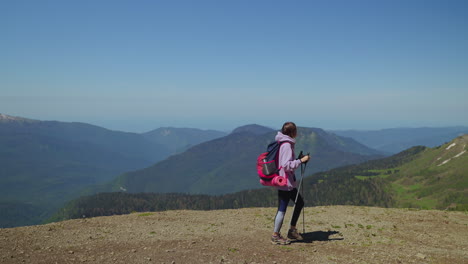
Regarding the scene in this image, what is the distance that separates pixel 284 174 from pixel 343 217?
11.5 metres

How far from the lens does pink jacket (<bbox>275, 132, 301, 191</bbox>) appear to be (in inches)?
489

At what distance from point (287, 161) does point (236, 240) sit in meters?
5.26

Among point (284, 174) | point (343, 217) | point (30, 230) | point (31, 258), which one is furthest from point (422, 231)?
point (30, 230)

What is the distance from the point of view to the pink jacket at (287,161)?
12.4m

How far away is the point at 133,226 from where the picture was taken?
18.6 m

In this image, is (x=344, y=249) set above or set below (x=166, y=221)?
above

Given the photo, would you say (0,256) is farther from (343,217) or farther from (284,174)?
(343,217)

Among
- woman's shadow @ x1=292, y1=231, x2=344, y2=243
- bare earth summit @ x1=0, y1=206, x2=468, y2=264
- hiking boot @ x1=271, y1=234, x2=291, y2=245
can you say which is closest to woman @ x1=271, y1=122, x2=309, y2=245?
hiking boot @ x1=271, y1=234, x2=291, y2=245

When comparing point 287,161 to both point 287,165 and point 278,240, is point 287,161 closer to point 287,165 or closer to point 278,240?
point 287,165

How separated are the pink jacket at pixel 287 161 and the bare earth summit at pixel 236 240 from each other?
120 inches

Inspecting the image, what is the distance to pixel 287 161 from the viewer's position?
12.5 metres

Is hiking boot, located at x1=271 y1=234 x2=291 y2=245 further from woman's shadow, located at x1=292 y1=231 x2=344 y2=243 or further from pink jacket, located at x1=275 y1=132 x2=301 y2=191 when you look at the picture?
pink jacket, located at x1=275 y1=132 x2=301 y2=191

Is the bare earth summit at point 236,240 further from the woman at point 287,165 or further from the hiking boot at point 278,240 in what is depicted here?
the woman at point 287,165

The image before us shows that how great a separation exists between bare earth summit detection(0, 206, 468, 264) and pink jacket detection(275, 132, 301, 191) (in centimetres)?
305
